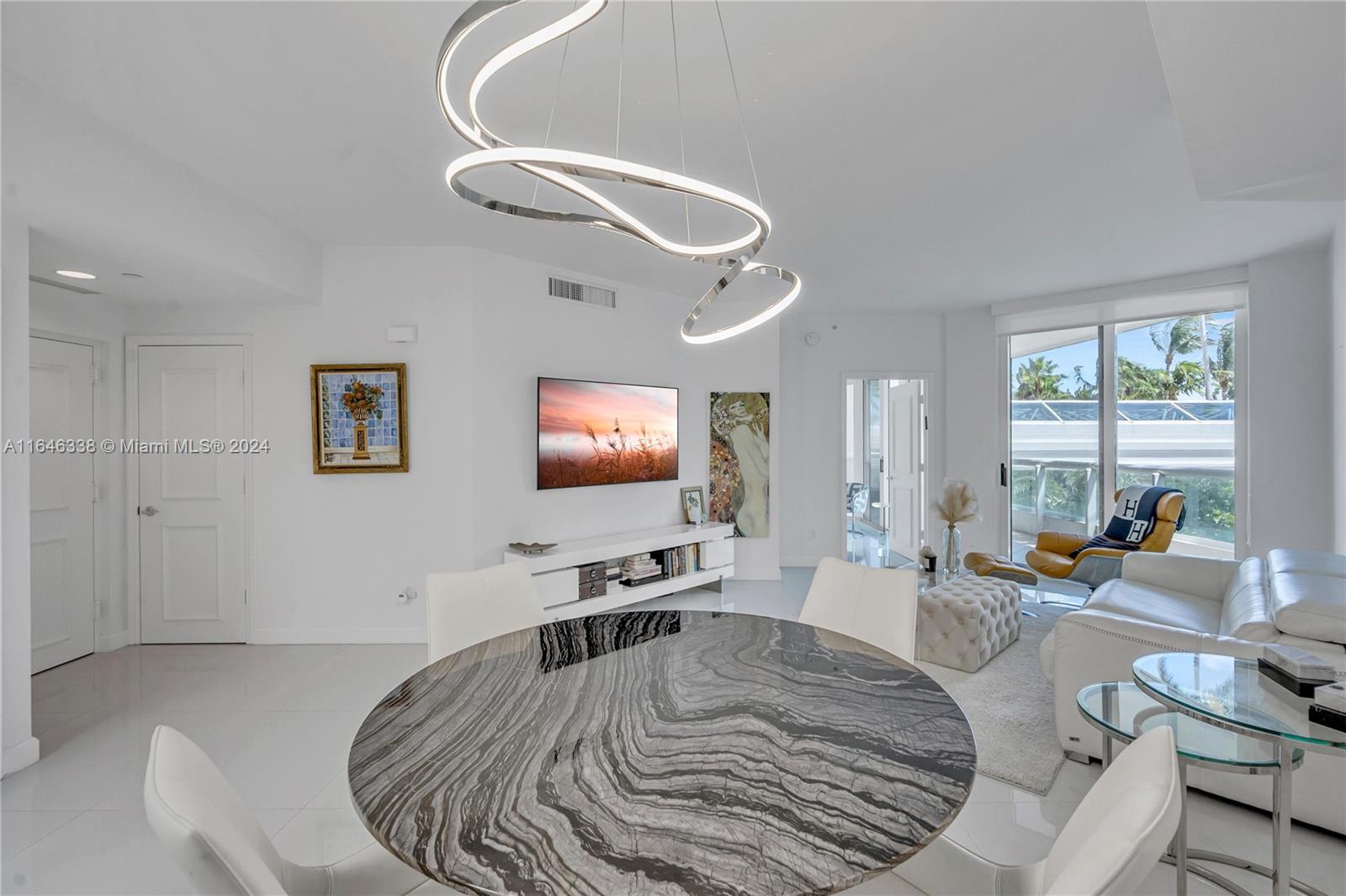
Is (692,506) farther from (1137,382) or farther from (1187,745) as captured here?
(1137,382)

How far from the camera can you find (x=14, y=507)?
95.2 inches

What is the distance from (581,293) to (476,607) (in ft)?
9.81

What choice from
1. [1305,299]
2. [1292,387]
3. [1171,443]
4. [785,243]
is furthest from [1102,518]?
[785,243]

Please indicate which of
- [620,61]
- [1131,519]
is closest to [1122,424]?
[1131,519]

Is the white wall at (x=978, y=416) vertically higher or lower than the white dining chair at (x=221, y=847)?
higher

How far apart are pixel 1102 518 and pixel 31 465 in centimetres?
794

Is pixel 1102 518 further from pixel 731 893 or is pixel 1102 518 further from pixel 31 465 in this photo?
pixel 31 465

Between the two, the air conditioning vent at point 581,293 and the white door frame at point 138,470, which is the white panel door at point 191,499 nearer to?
the white door frame at point 138,470

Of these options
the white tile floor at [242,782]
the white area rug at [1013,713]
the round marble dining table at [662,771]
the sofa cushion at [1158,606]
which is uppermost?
the round marble dining table at [662,771]

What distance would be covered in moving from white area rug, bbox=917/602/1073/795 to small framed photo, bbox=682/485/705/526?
7.57 feet

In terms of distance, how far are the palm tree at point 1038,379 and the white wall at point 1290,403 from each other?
1.47 m

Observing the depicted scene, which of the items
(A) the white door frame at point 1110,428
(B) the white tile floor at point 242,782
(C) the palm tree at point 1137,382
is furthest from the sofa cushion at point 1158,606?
(C) the palm tree at point 1137,382

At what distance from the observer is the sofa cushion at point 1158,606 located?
270 centimetres

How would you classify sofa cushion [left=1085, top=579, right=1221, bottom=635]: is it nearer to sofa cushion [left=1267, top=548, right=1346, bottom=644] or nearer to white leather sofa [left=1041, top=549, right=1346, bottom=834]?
white leather sofa [left=1041, top=549, right=1346, bottom=834]
